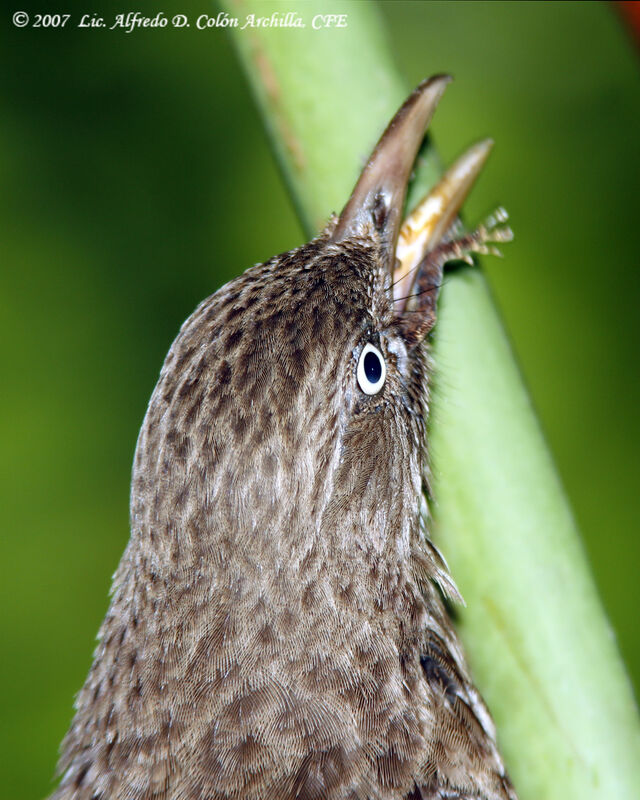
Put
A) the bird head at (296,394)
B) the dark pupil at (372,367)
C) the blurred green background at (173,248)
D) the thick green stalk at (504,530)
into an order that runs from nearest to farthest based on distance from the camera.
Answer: the thick green stalk at (504,530) → the bird head at (296,394) → the dark pupil at (372,367) → the blurred green background at (173,248)

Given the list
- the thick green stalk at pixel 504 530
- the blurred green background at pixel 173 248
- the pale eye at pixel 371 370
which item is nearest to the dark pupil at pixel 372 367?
the pale eye at pixel 371 370

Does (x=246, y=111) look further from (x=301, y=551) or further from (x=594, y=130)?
(x=301, y=551)

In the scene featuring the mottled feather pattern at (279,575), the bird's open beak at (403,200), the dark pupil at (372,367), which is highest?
the bird's open beak at (403,200)

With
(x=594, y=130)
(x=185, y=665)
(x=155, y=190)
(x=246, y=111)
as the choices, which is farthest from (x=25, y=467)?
(x=594, y=130)

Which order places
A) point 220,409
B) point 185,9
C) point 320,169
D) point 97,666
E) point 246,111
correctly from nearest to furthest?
point 320,169, point 220,409, point 97,666, point 185,9, point 246,111

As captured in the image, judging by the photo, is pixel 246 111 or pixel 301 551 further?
pixel 246 111

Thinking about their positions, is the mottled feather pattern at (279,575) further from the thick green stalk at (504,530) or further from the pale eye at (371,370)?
the thick green stalk at (504,530)

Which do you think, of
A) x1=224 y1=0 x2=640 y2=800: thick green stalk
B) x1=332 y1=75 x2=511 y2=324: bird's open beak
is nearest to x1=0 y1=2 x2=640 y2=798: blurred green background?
x1=332 y1=75 x2=511 y2=324: bird's open beak
